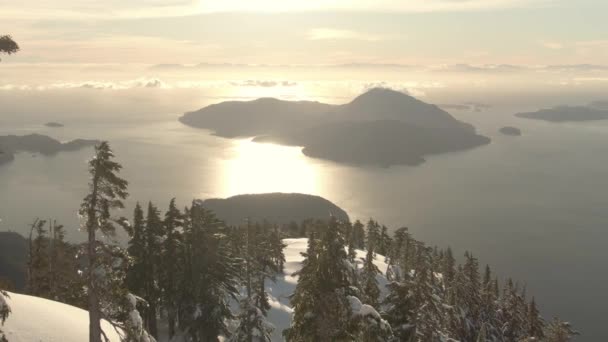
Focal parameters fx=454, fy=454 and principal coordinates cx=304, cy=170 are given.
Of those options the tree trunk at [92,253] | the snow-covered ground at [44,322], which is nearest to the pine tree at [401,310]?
the snow-covered ground at [44,322]

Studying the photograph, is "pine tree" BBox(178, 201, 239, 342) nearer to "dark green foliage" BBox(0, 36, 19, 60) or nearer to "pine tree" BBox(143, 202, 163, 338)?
"pine tree" BBox(143, 202, 163, 338)

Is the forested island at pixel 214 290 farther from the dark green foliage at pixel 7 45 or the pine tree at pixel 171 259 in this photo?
the dark green foliage at pixel 7 45

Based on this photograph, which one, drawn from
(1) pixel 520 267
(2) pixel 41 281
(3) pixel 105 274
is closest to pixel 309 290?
(3) pixel 105 274

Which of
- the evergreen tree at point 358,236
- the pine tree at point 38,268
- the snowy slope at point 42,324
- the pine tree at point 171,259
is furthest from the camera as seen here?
the evergreen tree at point 358,236

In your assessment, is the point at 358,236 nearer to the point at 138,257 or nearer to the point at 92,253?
the point at 138,257

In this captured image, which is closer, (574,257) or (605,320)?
(605,320)

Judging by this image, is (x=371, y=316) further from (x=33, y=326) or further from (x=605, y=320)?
(x=605, y=320)
